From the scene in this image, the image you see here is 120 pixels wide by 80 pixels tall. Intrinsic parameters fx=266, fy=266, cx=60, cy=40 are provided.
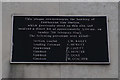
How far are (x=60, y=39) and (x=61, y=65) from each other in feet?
3.13

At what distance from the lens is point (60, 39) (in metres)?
9.78

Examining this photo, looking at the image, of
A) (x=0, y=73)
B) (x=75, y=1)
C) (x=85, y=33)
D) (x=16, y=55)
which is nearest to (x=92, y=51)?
(x=85, y=33)

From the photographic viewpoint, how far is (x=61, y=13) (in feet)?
33.0

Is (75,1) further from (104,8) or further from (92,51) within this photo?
(92,51)

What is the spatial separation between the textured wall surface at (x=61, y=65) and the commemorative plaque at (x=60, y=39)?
191mm

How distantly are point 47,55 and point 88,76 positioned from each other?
1.66 meters

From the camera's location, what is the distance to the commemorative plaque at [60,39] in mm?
9641

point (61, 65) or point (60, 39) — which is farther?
point (60, 39)

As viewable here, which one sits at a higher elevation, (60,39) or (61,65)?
(60,39)

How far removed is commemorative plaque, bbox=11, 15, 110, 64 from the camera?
31.6 feet

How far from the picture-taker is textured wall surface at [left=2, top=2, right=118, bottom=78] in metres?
9.58

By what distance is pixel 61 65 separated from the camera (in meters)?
9.62

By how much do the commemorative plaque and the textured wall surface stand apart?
191mm

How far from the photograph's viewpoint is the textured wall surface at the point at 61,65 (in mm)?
9578
